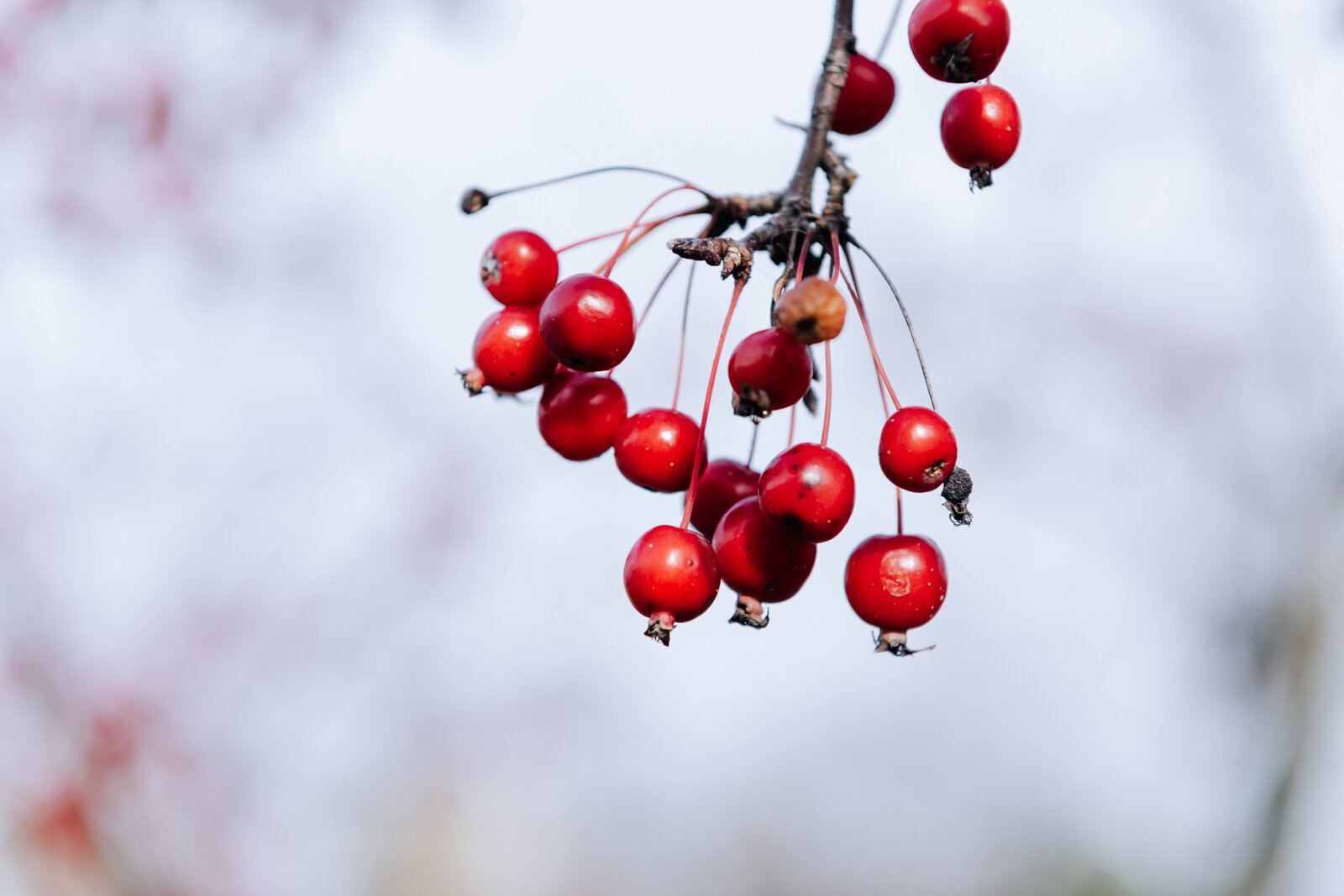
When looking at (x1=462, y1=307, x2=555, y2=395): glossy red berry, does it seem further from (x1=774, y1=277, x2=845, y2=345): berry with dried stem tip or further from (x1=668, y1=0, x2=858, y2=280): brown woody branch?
(x1=774, y1=277, x2=845, y2=345): berry with dried stem tip

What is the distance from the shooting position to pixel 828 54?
131 centimetres

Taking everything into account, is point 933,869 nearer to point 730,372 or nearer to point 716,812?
point 716,812

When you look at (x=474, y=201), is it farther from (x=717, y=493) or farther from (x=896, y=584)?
(x=896, y=584)

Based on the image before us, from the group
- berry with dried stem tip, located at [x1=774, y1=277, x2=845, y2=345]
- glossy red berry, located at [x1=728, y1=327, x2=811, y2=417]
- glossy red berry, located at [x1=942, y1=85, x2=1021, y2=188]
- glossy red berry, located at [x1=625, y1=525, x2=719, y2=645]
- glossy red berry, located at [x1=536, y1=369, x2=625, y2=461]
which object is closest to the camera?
berry with dried stem tip, located at [x1=774, y1=277, x2=845, y2=345]

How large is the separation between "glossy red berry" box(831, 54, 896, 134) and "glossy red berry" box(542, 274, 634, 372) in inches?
18.2

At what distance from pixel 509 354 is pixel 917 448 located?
0.62 m

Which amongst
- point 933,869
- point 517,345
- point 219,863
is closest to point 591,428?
point 517,345

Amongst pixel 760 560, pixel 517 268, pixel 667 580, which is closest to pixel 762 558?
pixel 760 560

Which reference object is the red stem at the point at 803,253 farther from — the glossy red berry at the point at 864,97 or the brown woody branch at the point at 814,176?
the glossy red berry at the point at 864,97

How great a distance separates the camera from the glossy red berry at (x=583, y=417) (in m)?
1.54

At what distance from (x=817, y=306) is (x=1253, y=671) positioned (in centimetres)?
592

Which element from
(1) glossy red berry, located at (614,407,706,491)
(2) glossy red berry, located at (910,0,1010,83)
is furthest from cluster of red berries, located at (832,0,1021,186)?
(1) glossy red berry, located at (614,407,706,491)

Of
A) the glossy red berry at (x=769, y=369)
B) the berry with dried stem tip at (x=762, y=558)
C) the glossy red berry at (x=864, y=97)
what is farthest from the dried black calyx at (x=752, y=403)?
the glossy red berry at (x=864, y=97)

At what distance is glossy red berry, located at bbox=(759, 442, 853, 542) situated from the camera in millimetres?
1242
